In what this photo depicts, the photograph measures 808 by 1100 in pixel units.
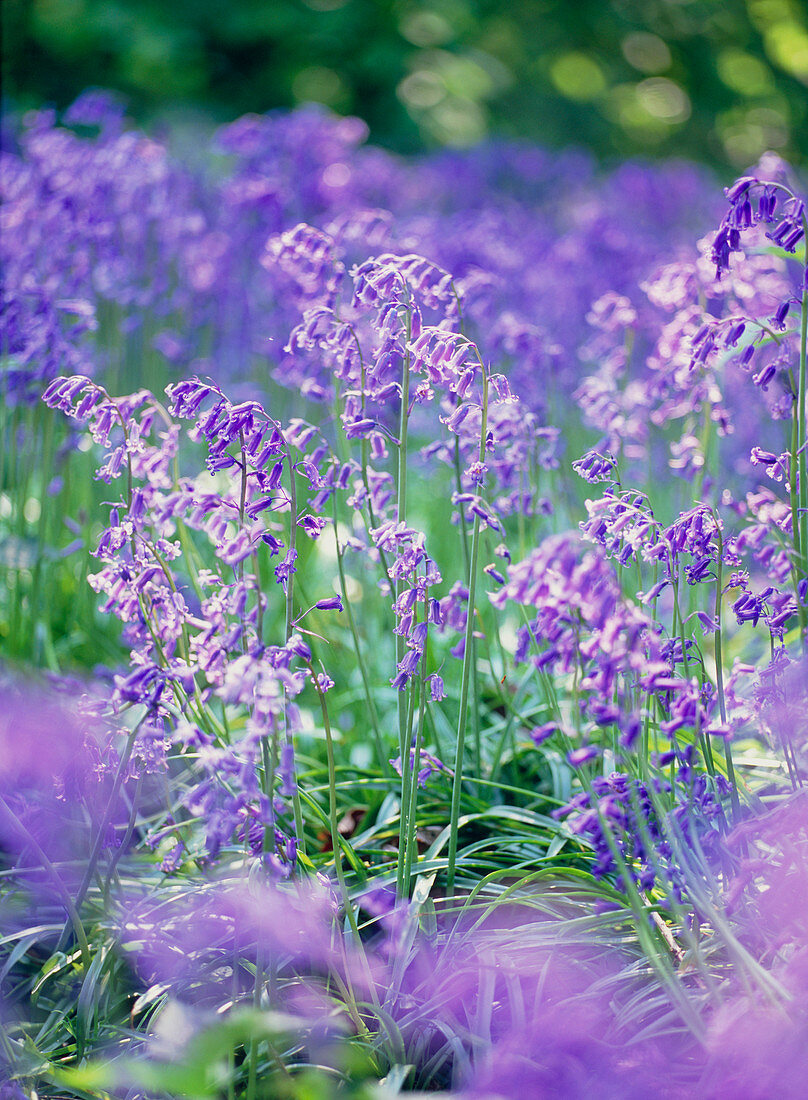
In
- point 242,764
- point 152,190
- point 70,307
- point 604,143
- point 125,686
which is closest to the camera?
point 242,764

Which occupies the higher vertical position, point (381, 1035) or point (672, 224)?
point (672, 224)

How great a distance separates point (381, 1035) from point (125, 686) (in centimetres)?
99

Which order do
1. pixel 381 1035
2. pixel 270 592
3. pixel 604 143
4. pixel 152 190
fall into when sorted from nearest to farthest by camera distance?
pixel 381 1035 < pixel 270 592 < pixel 152 190 < pixel 604 143

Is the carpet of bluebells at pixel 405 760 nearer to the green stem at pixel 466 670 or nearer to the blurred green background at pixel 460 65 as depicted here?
the green stem at pixel 466 670

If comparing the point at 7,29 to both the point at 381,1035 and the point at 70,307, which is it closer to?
the point at 70,307

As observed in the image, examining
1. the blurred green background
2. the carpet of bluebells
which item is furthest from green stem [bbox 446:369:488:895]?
the blurred green background

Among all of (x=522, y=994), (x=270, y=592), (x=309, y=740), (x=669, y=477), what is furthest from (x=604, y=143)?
(x=522, y=994)

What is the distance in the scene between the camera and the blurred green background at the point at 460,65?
10883mm

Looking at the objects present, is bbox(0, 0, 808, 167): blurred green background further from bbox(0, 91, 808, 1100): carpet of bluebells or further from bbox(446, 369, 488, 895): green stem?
bbox(446, 369, 488, 895): green stem

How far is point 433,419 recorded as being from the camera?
501 centimetres

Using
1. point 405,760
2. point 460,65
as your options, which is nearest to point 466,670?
point 405,760

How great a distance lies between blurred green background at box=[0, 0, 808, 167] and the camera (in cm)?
1088

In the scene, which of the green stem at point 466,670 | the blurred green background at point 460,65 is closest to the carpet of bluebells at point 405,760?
the green stem at point 466,670

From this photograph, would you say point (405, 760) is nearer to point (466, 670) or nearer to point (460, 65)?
point (466, 670)
